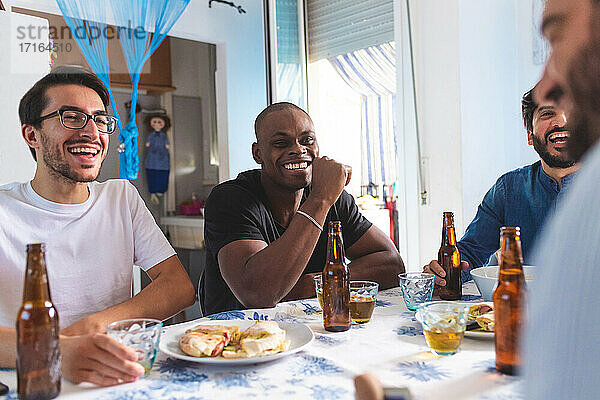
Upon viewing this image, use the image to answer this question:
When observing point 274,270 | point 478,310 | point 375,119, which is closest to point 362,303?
point 478,310

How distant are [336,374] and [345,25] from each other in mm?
3411

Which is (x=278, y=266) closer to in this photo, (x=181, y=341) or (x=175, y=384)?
(x=181, y=341)

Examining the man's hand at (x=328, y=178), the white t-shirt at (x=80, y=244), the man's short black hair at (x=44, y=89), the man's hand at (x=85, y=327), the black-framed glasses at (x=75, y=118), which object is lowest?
the man's hand at (x=85, y=327)

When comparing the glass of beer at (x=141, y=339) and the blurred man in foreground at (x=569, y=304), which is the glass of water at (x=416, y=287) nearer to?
the glass of beer at (x=141, y=339)

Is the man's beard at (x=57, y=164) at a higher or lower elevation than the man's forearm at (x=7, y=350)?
higher

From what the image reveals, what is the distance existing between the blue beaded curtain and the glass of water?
217cm

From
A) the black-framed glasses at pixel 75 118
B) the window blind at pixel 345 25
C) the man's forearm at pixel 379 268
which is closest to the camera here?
the black-framed glasses at pixel 75 118

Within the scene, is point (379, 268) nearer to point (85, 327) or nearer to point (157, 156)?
point (85, 327)

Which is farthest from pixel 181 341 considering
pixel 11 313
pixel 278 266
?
pixel 11 313

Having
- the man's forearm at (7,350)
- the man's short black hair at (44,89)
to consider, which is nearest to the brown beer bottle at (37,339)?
the man's forearm at (7,350)

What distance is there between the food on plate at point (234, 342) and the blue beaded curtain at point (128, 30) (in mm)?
2249

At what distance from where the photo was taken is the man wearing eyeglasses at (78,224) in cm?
147

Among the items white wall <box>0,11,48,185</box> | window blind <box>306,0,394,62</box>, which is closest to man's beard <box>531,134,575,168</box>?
window blind <box>306,0,394,62</box>

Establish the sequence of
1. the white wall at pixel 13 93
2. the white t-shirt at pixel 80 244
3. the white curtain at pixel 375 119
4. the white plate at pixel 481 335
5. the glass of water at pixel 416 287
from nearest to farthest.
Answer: the white plate at pixel 481 335 < the glass of water at pixel 416 287 < the white t-shirt at pixel 80 244 < the white wall at pixel 13 93 < the white curtain at pixel 375 119
